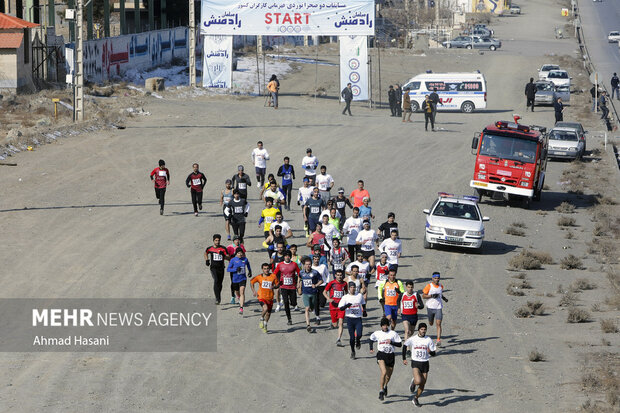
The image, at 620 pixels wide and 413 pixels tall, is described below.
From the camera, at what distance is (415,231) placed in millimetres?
28094

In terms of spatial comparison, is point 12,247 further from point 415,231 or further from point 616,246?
point 616,246

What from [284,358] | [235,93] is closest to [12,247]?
[284,358]

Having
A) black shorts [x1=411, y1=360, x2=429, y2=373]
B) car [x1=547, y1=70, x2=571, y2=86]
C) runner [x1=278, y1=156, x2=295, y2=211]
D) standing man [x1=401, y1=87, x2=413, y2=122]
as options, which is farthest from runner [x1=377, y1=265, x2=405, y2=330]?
car [x1=547, y1=70, x2=571, y2=86]

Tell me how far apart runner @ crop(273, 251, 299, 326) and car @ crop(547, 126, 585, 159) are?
25.9 m

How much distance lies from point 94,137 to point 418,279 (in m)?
20.9

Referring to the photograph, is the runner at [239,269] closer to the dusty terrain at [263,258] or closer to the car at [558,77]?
the dusty terrain at [263,258]

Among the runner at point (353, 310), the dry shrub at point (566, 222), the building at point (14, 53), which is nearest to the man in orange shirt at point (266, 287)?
the runner at point (353, 310)

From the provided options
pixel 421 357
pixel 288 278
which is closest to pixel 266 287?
pixel 288 278

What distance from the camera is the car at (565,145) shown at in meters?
41.9

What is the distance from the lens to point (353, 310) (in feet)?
55.8

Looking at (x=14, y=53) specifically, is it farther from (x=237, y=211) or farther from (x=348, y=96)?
(x=237, y=211)

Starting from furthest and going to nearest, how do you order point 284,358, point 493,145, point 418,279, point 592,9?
1. point 592,9
2. point 493,145
3. point 418,279
4. point 284,358

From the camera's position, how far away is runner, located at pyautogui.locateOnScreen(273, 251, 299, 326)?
60.6ft

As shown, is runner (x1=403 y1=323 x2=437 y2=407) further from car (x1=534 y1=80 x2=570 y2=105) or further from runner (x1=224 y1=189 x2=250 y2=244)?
car (x1=534 y1=80 x2=570 y2=105)
